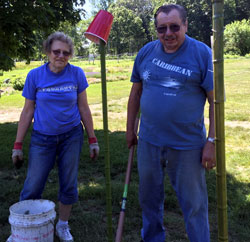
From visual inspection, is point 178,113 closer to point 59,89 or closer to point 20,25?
point 59,89

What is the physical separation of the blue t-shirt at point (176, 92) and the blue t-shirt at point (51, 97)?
0.74 metres

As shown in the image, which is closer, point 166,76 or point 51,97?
point 166,76

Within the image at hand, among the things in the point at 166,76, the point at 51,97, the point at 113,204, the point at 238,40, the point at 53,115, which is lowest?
the point at 113,204

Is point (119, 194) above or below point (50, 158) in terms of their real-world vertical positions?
below

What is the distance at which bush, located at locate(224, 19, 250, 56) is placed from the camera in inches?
2057

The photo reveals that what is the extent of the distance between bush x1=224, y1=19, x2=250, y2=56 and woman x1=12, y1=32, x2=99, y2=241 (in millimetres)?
52850

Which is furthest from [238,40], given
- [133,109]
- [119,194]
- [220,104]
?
[220,104]

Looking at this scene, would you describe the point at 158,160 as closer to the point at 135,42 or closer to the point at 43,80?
the point at 43,80

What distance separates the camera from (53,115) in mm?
2895

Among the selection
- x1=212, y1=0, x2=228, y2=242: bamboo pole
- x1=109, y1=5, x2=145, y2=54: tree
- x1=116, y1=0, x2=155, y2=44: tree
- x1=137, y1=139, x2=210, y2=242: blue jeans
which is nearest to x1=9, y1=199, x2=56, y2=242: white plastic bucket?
x1=137, y1=139, x2=210, y2=242: blue jeans

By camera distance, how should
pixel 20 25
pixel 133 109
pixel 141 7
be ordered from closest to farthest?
pixel 133 109 → pixel 20 25 → pixel 141 7

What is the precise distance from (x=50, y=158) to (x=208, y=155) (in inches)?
54.6

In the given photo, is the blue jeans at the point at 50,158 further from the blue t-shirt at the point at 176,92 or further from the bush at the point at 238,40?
the bush at the point at 238,40

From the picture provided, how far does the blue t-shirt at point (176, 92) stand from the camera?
227 centimetres
